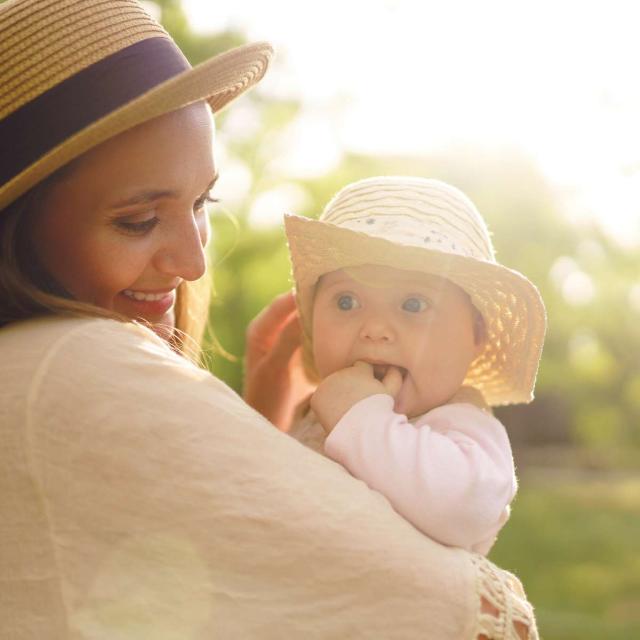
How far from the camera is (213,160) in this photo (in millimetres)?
2287

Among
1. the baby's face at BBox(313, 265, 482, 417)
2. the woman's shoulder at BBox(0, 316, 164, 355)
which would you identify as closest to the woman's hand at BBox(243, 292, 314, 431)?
the baby's face at BBox(313, 265, 482, 417)

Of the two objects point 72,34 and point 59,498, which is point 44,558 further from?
point 72,34

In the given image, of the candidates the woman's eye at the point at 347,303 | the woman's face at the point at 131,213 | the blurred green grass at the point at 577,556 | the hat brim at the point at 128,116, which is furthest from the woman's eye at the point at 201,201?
the blurred green grass at the point at 577,556

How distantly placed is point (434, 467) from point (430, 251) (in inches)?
21.7

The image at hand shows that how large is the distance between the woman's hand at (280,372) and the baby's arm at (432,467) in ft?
2.55

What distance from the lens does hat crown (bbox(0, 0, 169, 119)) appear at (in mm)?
2055

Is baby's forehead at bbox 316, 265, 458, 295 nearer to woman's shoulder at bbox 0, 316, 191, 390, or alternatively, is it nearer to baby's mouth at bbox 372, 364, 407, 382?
baby's mouth at bbox 372, 364, 407, 382

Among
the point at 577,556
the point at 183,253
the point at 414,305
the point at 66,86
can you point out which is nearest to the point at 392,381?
the point at 414,305

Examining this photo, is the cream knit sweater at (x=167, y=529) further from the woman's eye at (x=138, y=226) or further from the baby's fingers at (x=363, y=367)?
the baby's fingers at (x=363, y=367)

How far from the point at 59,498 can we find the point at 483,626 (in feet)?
2.40

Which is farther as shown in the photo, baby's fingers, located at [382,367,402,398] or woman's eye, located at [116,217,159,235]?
baby's fingers, located at [382,367,402,398]

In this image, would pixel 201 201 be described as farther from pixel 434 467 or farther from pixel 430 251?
pixel 434 467

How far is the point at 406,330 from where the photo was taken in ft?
8.10

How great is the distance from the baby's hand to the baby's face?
0.07 meters
